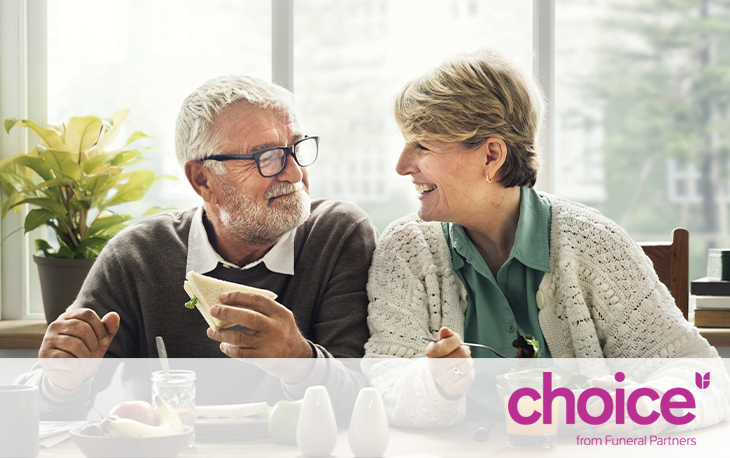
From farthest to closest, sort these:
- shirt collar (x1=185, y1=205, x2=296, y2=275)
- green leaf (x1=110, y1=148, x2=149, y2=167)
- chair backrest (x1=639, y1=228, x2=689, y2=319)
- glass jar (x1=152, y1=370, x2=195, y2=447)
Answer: green leaf (x1=110, y1=148, x2=149, y2=167) → chair backrest (x1=639, y1=228, x2=689, y2=319) → shirt collar (x1=185, y1=205, x2=296, y2=275) → glass jar (x1=152, y1=370, x2=195, y2=447)

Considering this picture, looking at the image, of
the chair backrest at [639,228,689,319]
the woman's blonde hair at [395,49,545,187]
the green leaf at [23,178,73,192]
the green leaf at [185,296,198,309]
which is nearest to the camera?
the green leaf at [185,296,198,309]

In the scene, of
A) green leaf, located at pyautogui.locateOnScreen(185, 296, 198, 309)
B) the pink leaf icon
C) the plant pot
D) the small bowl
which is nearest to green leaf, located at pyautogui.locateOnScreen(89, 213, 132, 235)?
the plant pot

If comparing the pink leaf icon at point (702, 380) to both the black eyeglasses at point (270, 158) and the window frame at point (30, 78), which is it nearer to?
the black eyeglasses at point (270, 158)

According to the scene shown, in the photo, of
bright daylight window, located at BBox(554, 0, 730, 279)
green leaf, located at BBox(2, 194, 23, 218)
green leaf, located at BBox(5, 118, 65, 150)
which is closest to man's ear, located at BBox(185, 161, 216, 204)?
green leaf, located at BBox(5, 118, 65, 150)

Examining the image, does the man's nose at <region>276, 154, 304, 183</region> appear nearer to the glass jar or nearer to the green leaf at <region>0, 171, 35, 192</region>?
the glass jar

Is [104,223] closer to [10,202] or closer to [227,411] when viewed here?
[10,202]

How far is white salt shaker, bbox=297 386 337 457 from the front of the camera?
1045 millimetres

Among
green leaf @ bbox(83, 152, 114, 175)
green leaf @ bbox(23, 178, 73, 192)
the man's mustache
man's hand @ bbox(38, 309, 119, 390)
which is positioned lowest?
man's hand @ bbox(38, 309, 119, 390)

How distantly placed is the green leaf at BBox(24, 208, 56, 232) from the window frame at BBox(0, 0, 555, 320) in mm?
310

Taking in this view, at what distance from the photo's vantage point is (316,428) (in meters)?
1.04

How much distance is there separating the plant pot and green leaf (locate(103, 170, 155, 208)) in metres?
0.25

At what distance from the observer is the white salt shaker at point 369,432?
3.40 ft

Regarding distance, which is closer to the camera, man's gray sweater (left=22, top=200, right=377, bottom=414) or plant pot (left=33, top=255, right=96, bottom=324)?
man's gray sweater (left=22, top=200, right=377, bottom=414)

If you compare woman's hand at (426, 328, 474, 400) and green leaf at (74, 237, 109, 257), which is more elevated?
green leaf at (74, 237, 109, 257)
